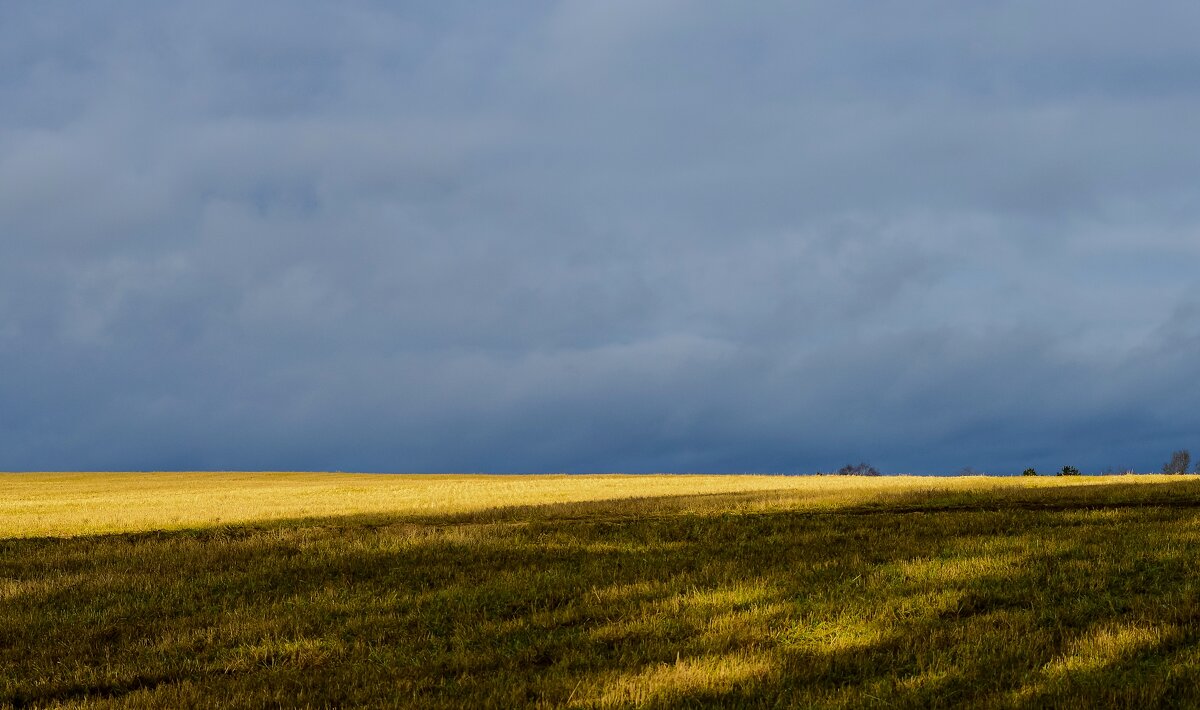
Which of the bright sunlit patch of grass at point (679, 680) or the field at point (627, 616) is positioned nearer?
the bright sunlit patch of grass at point (679, 680)

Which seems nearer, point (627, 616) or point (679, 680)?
point (679, 680)

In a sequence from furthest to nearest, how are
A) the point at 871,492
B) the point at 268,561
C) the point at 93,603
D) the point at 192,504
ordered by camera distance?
the point at 192,504 < the point at 871,492 < the point at 268,561 < the point at 93,603

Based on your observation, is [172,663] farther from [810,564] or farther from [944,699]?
[810,564]

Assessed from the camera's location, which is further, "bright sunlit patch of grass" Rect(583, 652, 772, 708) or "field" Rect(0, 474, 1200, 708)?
"field" Rect(0, 474, 1200, 708)

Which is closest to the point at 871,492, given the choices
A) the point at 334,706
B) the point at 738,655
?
the point at 738,655

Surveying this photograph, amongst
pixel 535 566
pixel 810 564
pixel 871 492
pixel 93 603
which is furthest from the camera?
pixel 871 492

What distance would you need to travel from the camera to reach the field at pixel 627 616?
316 inches

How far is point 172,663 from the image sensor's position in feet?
31.3

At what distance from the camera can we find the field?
316 inches

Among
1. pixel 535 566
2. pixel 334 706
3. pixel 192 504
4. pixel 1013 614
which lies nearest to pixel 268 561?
pixel 535 566

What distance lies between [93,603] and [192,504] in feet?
92.1

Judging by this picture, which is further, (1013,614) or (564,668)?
(1013,614)

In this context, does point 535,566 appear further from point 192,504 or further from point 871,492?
point 192,504

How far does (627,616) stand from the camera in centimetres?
1070
